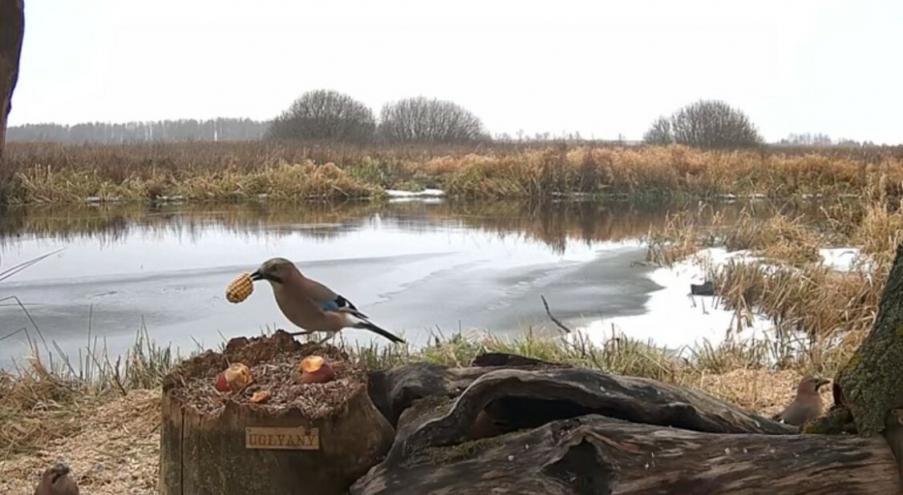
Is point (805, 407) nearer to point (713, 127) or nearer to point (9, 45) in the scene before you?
point (9, 45)

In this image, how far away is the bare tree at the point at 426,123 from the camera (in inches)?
2138

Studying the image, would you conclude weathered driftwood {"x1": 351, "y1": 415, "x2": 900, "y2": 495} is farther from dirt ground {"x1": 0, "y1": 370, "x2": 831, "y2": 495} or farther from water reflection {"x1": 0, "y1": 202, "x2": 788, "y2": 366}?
water reflection {"x1": 0, "y1": 202, "x2": 788, "y2": 366}

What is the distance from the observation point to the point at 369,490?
8.78 feet

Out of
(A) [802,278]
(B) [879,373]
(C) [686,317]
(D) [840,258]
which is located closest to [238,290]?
(B) [879,373]

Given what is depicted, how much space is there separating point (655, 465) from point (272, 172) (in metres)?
20.0

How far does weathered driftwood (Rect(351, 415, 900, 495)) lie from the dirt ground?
1714 mm

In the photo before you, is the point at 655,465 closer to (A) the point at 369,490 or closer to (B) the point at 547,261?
(A) the point at 369,490

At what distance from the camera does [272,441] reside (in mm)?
2793

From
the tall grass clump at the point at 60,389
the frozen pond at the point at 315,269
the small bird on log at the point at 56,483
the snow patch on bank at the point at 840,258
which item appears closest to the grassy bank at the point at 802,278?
the snow patch on bank at the point at 840,258

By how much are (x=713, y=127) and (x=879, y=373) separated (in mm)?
44546

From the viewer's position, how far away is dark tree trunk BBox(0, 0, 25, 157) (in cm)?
261

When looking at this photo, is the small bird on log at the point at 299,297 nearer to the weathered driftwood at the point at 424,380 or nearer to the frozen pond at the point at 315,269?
the weathered driftwood at the point at 424,380

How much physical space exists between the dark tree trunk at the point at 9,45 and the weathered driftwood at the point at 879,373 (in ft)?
8.18

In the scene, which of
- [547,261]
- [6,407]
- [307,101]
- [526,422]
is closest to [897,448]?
[526,422]
